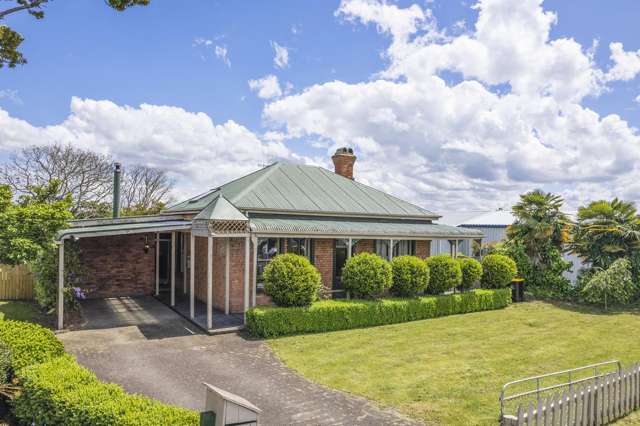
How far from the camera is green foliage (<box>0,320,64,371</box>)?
22.8ft

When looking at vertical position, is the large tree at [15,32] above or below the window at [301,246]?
above

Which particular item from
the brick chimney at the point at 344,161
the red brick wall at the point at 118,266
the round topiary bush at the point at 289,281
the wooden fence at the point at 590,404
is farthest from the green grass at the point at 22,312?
the brick chimney at the point at 344,161

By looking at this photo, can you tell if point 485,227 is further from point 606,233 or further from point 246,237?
point 246,237

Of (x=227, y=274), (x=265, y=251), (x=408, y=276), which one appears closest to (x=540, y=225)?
(x=408, y=276)

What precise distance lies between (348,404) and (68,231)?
9.67 meters

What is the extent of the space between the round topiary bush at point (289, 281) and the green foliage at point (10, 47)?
8.57 meters

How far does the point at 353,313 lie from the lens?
13938mm

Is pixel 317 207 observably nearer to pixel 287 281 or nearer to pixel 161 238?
pixel 287 281

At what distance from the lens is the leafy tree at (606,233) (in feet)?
63.2

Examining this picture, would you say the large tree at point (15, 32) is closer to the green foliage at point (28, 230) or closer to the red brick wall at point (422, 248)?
the green foliage at point (28, 230)

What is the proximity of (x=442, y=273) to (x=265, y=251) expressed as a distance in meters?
6.85

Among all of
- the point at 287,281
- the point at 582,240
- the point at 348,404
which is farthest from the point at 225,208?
the point at 582,240

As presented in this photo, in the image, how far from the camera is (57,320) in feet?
40.8

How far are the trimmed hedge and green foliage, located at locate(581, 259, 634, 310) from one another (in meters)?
4.90
